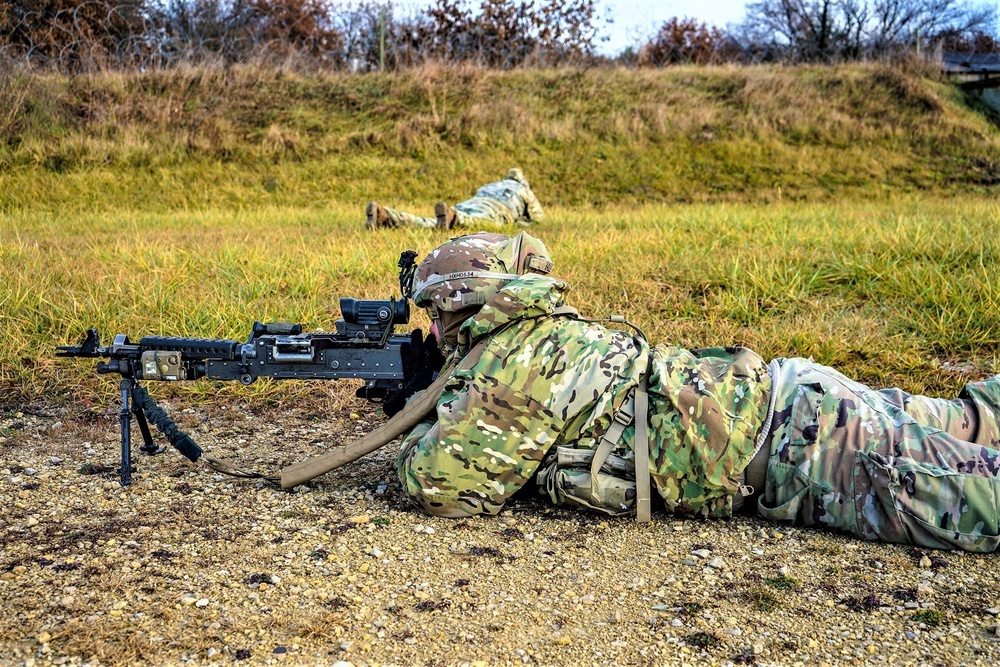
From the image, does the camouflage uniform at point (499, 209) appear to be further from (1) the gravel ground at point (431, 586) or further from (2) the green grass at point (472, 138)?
(1) the gravel ground at point (431, 586)

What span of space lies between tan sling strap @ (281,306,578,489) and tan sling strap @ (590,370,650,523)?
379 millimetres

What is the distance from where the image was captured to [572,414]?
2900mm

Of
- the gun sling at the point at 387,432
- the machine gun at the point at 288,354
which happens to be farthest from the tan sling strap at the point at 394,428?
the machine gun at the point at 288,354

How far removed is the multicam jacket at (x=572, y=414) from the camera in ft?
9.40

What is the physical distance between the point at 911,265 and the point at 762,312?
1.27 meters

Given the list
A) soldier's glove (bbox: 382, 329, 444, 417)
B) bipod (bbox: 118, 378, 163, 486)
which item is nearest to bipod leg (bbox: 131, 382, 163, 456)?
bipod (bbox: 118, 378, 163, 486)

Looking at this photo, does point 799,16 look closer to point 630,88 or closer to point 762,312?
point 630,88

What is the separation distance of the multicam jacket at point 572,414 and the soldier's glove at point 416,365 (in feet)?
0.72

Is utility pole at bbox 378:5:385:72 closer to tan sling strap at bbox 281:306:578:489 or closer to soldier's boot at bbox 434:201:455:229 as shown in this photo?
soldier's boot at bbox 434:201:455:229

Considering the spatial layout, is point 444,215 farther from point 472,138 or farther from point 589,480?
point 589,480

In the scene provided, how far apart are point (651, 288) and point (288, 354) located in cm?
318

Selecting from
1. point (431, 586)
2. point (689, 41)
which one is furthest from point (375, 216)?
point (689, 41)

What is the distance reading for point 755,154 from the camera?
13.0 m

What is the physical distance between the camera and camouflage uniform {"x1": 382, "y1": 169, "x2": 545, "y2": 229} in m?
8.92
